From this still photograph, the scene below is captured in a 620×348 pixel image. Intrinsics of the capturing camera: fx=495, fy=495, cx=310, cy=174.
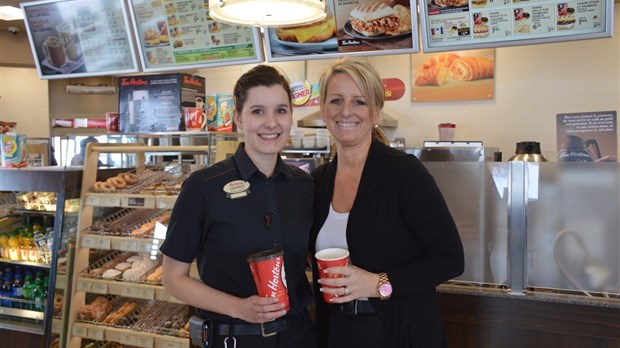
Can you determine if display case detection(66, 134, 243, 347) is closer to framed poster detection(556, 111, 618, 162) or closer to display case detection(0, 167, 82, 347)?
display case detection(0, 167, 82, 347)

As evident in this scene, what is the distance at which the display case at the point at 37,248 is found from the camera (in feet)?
10.0

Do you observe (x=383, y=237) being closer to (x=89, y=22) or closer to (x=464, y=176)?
(x=464, y=176)

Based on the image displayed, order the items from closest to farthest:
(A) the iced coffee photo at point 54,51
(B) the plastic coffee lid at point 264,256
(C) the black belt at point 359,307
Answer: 1. (B) the plastic coffee lid at point 264,256
2. (C) the black belt at point 359,307
3. (A) the iced coffee photo at point 54,51

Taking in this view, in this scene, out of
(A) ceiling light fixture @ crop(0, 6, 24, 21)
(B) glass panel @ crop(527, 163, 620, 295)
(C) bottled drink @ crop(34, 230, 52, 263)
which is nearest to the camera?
(B) glass panel @ crop(527, 163, 620, 295)

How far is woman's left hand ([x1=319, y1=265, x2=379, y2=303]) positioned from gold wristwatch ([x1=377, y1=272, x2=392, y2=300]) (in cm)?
4

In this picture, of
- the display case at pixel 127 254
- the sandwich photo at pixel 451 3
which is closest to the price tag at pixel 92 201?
the display case at pixel 127 254

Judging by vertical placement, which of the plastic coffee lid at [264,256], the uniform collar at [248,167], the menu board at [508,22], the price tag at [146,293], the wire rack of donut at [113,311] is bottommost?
the wire rack of donut at [113,311]

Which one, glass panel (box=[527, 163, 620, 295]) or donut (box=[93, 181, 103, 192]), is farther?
donut (box=[93, 181, 103, 192])

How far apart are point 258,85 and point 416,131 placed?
19.0 ft

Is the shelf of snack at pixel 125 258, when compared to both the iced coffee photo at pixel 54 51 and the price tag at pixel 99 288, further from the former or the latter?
the iced coffee photo at pixel 54 51

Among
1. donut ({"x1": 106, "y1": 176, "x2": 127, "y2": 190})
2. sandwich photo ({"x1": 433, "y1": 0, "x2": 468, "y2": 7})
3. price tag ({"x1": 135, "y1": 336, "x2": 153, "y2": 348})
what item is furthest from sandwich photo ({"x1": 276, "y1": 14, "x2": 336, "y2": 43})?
price tag ({"x1": 135, "y1": 336, "x2": 153, "y2": 348})

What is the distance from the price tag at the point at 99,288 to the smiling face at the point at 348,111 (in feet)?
6.51

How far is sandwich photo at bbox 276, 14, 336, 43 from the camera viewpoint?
321cm

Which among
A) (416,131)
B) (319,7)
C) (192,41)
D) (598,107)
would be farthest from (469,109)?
(319,7)
